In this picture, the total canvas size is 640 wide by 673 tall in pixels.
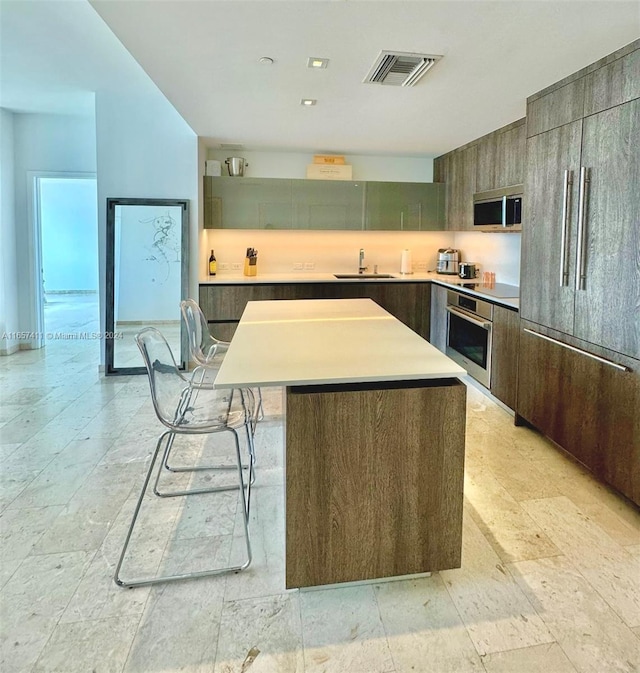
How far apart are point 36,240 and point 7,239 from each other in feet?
0.96

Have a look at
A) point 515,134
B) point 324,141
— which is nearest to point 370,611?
point 515,134

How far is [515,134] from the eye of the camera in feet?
12.5

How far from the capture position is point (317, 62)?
8.62 feet

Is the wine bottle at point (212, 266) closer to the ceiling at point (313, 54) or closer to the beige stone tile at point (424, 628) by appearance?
the ceiling at point (313, 54)

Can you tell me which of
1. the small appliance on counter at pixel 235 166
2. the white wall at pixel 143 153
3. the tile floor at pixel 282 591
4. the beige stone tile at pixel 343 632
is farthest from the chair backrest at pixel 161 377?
the small appliance on counter at pixel 235 166

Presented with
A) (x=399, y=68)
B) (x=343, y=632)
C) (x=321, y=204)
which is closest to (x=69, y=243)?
(x=321, y=204)

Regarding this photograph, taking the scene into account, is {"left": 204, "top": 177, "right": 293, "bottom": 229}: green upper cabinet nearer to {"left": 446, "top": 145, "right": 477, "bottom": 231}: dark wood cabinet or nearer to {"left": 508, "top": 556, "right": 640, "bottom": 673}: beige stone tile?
{"left": 446, "top": 145, "right": 477, "bottom": 231}: dark wood cabinet

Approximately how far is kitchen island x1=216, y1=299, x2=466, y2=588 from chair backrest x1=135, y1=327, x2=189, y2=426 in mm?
383

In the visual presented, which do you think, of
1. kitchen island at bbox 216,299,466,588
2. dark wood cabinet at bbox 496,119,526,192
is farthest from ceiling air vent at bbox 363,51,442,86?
kitchen island at bbox 216,299,466,588

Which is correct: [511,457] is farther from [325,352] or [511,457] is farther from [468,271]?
[468,271]

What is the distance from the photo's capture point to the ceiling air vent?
2520mm

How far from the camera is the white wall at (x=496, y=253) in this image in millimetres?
4500

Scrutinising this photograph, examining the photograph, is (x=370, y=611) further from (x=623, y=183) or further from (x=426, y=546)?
(x=623, y=183)

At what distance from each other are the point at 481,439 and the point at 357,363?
5.87ft
